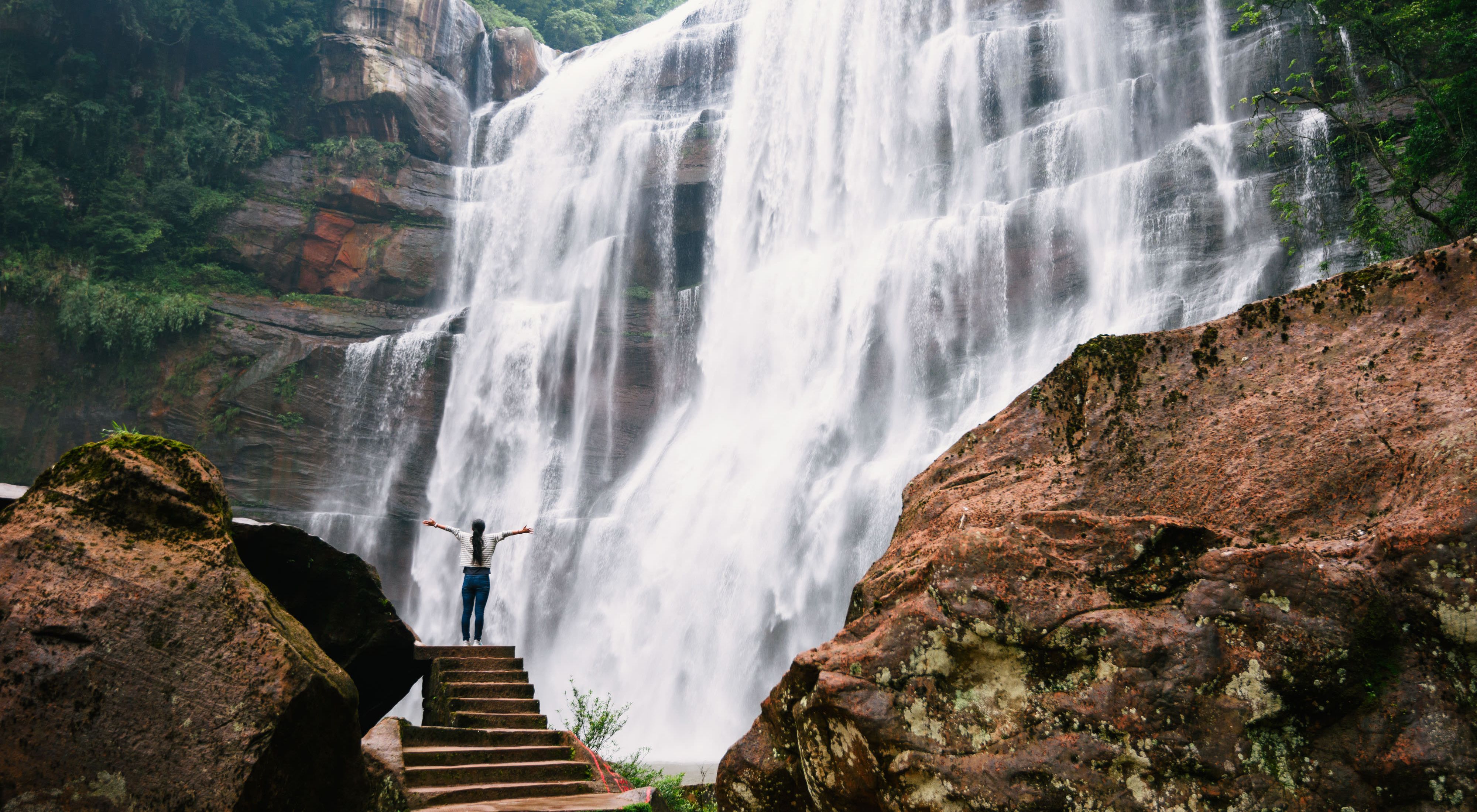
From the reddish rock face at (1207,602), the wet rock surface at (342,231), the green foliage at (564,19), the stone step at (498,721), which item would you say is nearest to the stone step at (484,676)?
the stone step at (498,721)

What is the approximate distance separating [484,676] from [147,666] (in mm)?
4340

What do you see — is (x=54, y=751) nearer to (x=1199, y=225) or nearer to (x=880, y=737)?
(x=880, y=737)

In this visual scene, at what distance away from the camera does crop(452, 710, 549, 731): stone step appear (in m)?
7.27

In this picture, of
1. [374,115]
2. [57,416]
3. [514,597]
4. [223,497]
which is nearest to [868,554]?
[514,597]

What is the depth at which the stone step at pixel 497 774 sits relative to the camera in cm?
612

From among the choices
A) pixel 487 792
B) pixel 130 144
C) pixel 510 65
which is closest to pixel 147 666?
pixel 487 792

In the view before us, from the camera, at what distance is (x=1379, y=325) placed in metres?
3.48

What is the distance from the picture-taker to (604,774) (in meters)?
7.07

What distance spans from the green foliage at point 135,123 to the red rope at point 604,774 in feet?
71.0

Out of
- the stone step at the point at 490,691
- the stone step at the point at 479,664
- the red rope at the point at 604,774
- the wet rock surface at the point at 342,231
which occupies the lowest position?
the red rope at the point at 604,774

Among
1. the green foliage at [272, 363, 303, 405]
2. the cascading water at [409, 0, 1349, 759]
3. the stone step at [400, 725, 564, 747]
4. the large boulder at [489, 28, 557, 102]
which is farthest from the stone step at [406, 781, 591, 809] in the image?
the large boulder at [489, 28, 557, 102]

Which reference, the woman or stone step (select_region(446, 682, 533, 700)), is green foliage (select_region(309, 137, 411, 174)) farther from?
stone step (select_region(446, 682, 533, 700))

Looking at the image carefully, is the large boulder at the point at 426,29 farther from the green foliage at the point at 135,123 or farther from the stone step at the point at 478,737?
the stone step at the point at 478,737

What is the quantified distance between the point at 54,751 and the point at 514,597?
17345 mm
